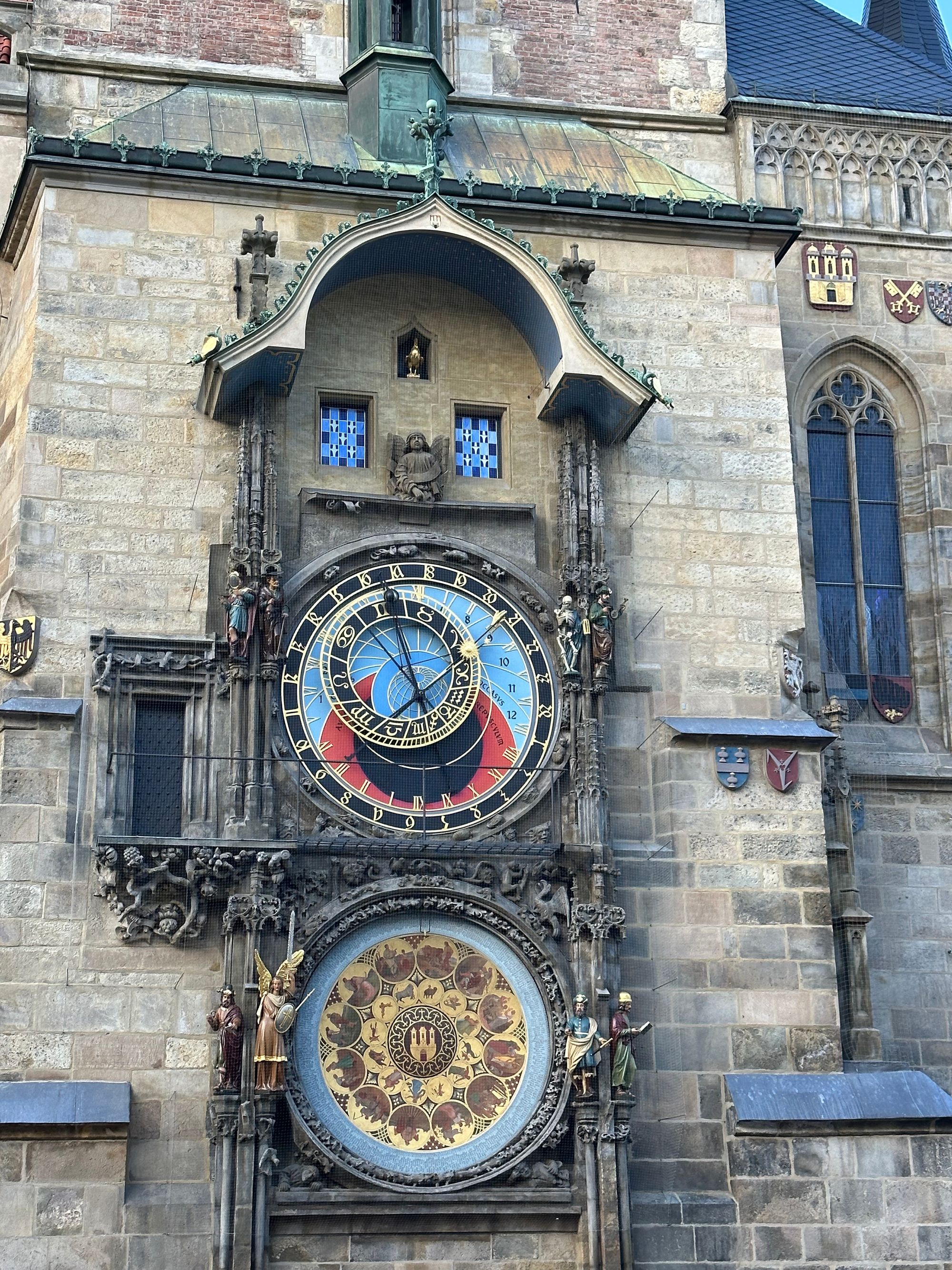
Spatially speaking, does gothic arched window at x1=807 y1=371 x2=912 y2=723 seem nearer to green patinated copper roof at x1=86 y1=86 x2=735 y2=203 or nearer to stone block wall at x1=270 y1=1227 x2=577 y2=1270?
green patinated copper roof at x1=86 y1=86 x2=735 y2=203

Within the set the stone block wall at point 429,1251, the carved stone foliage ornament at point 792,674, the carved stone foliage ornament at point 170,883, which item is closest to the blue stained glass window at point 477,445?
the carved stone foliage ornament at point 792,674

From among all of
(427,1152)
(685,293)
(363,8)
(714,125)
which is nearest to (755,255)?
(685,293)

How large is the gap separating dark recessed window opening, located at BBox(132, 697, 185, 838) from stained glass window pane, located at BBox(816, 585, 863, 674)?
605 centimetres

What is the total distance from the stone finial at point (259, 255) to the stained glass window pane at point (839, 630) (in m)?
5.64

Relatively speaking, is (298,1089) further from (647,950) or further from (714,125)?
(714,125)

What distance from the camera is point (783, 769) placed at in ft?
54.5

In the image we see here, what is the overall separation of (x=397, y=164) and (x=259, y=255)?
1921 mm

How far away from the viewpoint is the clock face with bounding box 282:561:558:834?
16125 mm

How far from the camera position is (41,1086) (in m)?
14.7

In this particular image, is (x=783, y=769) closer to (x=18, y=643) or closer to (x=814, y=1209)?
(x=814, y=1209)

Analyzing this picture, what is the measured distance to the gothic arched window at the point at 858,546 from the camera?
757 inches

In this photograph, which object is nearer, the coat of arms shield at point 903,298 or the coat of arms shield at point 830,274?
the coat of arms shield at point 830,274

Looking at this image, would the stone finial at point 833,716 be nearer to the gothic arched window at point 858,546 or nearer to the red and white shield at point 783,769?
the red and white shield at point 783,769

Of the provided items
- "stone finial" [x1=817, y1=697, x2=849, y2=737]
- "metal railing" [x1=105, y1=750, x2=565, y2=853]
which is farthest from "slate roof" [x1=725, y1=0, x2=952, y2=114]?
"metal railing" [x1=105, y1=750, x2=565, y2=853]
